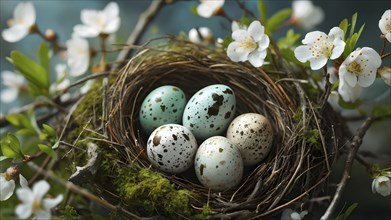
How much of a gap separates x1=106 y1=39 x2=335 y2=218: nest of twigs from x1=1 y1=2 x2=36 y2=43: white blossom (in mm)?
316

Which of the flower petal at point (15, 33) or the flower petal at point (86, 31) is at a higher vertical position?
the flower petal at point (86, 31)

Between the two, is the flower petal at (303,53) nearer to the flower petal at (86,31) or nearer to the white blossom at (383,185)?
the white blossom at (383,185)

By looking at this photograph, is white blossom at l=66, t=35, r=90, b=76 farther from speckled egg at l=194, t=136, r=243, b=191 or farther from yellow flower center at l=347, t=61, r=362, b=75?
yellow flower center at l=347, t=61, r=362, b=75

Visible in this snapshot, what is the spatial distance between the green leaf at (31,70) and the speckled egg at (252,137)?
0.50 m

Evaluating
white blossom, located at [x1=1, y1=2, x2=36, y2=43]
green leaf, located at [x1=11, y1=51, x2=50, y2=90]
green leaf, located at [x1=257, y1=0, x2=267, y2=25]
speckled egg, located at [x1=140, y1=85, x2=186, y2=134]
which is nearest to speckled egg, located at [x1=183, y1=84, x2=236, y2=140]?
speckled egg, located at [x1=140, y1=85, x2=186, y2=134]

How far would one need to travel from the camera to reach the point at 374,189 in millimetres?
1279

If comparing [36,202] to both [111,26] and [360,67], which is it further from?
[360,67]

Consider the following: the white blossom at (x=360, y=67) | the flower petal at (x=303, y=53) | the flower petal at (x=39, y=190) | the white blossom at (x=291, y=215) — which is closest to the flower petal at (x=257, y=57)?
the flower petal at (x=303, y=53)

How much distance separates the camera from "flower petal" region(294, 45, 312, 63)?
4.11 ft

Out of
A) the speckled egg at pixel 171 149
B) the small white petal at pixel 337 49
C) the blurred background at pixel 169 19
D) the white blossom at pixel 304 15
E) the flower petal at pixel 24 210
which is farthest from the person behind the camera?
the blurred background at pixel 169 19

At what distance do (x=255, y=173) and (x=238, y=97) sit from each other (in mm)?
244

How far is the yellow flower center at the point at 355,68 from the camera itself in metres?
1.22

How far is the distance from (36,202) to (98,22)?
62 cm

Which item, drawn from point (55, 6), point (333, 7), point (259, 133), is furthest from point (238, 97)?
point (55, 6)
